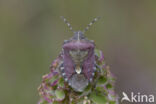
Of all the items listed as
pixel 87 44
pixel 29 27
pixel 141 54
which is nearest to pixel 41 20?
pixel 29 27

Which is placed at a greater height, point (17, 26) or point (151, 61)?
point (17, 26)

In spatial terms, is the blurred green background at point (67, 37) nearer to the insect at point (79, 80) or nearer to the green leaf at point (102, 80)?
the insect at point (79, 80)

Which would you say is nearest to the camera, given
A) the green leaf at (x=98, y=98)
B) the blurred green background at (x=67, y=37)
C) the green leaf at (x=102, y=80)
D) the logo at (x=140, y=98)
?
the green leaf at (x=98, y=98)

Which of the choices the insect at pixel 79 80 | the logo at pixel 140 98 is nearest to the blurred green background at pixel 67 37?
the logo at pixel 140 98

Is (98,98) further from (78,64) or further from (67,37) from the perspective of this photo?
(67,37)

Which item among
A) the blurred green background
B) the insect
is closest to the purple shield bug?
the insect

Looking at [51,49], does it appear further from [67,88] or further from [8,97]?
[67,88]

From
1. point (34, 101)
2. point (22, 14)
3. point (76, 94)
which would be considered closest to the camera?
point (76, 94)
